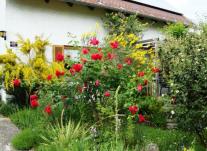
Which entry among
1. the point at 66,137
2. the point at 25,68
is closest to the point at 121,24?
the point at 25,68

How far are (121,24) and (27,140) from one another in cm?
784

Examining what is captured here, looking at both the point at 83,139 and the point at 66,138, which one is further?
the point at 66,138

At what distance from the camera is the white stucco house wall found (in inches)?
459

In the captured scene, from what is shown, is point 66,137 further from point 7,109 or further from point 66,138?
point 7,109

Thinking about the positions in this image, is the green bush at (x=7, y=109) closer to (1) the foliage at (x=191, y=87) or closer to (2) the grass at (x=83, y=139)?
(2) the grass at (x=83, y=139)

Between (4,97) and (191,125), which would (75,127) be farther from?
(4,97)

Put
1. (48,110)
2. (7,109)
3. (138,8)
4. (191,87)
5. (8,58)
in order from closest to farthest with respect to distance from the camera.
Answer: (191,87), (48,110), (7,109), (8,58), (138,8)

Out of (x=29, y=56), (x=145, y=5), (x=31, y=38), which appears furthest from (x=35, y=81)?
(x=145, y=5)

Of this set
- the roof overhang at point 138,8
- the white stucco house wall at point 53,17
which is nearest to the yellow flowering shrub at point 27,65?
the white stucco house wall at point 53,17

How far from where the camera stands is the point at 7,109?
10.5 metres

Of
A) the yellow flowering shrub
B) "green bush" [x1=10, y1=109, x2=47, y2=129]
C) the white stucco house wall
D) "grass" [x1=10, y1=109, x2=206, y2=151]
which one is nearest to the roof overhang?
the white stucco house wall

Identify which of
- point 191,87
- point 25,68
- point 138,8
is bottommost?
point 191,87

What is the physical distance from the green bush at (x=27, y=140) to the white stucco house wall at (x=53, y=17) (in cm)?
465

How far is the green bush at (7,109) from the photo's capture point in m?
10.3
